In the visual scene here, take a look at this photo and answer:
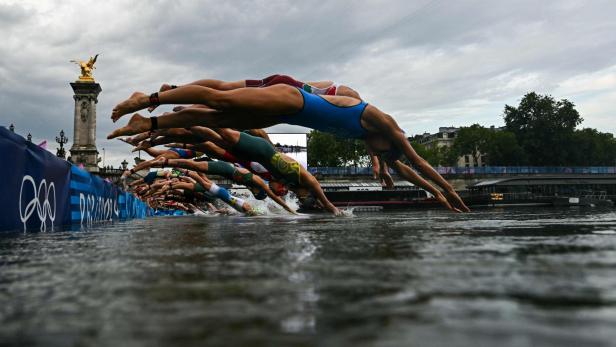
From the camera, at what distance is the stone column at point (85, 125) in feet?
195

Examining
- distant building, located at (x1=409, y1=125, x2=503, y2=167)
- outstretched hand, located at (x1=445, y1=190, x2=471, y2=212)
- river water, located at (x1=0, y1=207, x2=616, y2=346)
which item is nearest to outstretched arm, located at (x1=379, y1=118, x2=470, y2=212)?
outstretched hand, located at (x1=445, y1=190, x2=471, y2=212)

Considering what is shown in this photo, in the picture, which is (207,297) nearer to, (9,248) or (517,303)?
(517,303)

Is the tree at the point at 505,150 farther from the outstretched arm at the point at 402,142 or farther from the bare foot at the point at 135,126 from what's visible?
the bare foot at the point at 135,126

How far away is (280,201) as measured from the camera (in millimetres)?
15055

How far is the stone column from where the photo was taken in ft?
195

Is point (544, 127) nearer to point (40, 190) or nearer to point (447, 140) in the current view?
point (447, 140)

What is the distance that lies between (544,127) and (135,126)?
270ft

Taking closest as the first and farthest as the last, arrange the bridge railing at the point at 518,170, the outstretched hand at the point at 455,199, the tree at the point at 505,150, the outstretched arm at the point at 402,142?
the outstretched arm at the point at 402,142 < the outstretched hand at the point at 455,199 < the bridge railing at the point at 518,170 < the tree at the point at 505,150

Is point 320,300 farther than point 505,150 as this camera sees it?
No

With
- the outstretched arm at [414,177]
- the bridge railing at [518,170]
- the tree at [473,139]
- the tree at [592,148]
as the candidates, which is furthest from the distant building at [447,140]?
the outstretched arm at [414,177]

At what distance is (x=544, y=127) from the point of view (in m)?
78.5

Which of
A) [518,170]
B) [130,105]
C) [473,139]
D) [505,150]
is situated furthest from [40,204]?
[473,139]

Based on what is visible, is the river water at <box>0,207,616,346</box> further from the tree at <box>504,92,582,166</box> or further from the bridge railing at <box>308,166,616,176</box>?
the tree at <box>504,92,582,166</box>

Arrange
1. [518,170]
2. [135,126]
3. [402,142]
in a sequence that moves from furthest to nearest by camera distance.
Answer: [518,170] < [402,142] < [135,126]
